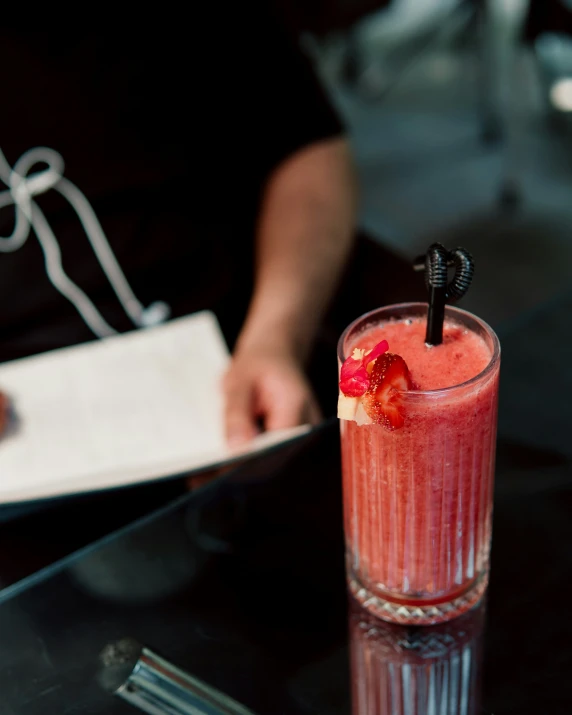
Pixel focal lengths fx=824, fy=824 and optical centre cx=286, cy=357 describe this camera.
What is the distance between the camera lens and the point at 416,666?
1.75 ft

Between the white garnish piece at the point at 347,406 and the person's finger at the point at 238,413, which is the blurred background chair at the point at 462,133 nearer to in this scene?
the person's finger at the point at 238,413

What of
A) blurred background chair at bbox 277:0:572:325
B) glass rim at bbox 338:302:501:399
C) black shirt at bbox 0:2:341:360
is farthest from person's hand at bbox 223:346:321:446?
blurred background chair at bbox 277:0:572:325

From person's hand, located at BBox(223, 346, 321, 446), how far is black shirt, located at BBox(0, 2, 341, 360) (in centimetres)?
17

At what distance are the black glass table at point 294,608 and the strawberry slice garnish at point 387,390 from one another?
18cm

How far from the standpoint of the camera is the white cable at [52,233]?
93cm

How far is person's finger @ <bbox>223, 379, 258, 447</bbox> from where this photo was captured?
0.77 m

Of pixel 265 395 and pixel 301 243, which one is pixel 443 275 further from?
pixel 301 243

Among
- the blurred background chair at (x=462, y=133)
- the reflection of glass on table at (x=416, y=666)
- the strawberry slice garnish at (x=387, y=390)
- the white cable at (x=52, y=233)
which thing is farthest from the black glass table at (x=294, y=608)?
the blurred background chair at (x=462, y=133)

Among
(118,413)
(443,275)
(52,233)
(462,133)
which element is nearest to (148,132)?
(52,233)

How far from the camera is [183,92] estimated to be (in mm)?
1026

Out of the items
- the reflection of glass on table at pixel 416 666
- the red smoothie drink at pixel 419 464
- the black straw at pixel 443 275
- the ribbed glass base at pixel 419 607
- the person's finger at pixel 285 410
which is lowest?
the reflection of glass on table at pixel 416 666

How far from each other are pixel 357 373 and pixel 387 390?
0.07 ft

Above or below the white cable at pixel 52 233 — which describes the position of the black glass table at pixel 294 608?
below

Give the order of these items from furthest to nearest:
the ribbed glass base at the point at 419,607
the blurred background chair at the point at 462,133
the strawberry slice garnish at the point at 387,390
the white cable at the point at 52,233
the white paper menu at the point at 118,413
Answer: the blurred background chair at the point at 462,133 < the white cable at the point at 52,233 < the white paper menu at the point at 118,413 < the ribbed glass base at the point at 419,607 < the strawberry slice garnish at the point at 387,390
